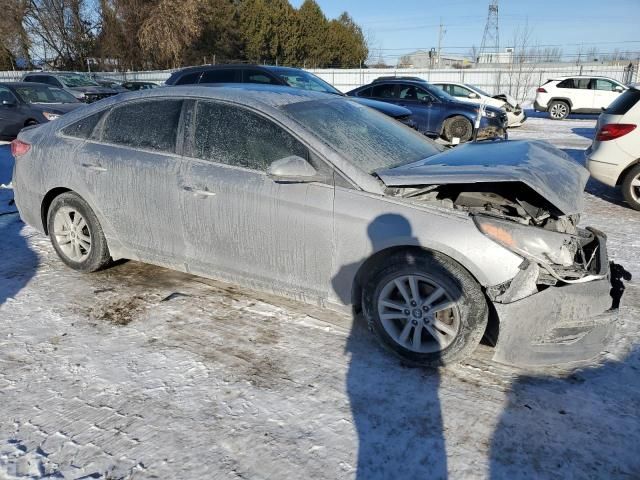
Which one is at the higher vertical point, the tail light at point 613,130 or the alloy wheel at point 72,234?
the tail light at point 613,130

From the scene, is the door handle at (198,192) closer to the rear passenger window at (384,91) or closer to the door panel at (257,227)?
the door panel at (257,227)

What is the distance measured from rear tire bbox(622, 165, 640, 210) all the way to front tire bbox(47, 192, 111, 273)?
6.22 metres

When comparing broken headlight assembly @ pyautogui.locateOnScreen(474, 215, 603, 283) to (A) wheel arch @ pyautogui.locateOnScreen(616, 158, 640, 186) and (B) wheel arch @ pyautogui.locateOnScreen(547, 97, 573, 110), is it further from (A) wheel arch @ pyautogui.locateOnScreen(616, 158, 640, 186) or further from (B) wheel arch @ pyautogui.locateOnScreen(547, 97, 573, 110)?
(B) wheel arch @ pyautogui.locateOnScreen(547, 97, 573, 110)

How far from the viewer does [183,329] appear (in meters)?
3.47

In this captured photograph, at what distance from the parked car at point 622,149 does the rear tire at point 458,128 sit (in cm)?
622

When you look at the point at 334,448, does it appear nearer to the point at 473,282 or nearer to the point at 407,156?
the point at 473,282

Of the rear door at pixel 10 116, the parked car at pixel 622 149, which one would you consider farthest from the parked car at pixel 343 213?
→ the rear door at pixel 10 116

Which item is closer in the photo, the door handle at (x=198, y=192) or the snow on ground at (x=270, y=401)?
the snow on ground at (x=270, y=401)

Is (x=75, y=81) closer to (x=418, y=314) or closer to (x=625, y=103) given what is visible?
(x=625, y=103)

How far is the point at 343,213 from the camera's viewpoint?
305 centimetres

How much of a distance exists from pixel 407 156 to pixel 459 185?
21.7 inches

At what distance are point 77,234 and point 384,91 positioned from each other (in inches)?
426

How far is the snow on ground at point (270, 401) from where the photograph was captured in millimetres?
2297

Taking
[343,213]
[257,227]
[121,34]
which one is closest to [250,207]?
[257,227]
